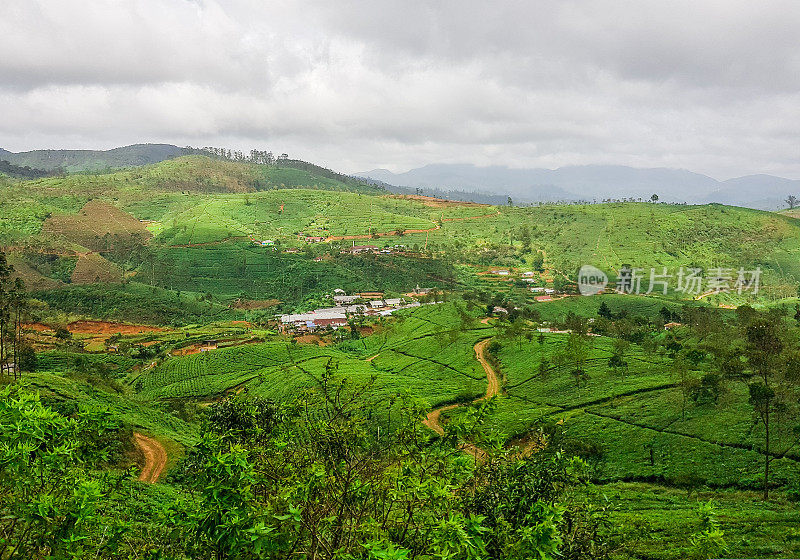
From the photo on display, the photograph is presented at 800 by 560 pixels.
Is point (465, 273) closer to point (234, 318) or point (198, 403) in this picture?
point (234, 318)

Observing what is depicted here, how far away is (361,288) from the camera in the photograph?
4651 inches

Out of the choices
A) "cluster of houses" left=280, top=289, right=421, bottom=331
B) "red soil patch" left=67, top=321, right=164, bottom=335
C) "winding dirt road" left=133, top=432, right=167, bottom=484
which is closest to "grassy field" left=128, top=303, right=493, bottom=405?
"cluster of houses" left=280, top=289, right=421, bottom=331

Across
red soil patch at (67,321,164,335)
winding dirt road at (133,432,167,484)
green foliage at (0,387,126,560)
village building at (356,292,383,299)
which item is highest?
green foliage at (0,387,126,560)

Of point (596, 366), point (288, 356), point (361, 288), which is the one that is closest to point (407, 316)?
point (288, 356)

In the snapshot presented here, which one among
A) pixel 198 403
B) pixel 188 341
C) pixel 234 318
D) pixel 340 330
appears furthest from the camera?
pixel 234 318

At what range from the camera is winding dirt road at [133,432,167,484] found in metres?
30.6

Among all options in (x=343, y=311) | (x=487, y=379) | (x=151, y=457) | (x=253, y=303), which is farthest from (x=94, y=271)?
(x=487, y=379)

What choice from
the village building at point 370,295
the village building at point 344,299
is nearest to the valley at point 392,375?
the village building at point 344,299

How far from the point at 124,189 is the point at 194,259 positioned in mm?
79608

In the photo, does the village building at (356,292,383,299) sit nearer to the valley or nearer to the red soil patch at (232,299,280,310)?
the valley

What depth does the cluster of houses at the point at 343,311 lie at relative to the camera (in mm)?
91875

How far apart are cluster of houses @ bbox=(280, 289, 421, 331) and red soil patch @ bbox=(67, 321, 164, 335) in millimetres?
25311

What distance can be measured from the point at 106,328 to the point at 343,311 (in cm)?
4443

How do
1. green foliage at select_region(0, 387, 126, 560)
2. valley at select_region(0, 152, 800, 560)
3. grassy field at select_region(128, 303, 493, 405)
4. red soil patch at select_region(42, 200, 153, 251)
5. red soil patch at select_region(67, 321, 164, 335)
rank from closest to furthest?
green foliage at select_region(0, 387, 126, 560) → valley at select_region(0, 152, 800, 560) → grassy field at select_region(128, 303, 493, 405) → red soil patch at select_region(67, 321, 164, 335) → red soil patch at select_region(42, 200, 153, 251)
